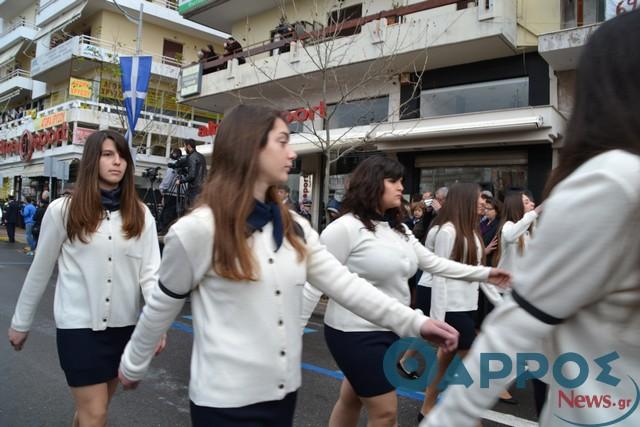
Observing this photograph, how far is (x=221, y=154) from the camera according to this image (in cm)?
195

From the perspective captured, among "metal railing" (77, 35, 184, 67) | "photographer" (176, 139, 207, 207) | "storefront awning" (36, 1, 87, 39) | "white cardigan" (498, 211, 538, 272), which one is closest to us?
"white cardigan" (498, 211, 538, 272)

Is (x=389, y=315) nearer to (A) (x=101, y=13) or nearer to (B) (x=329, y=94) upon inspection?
(B) (x=329, y=94)

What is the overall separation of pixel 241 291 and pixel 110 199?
145 cm

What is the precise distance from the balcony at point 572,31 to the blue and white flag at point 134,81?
847cm

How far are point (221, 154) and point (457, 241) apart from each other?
2708 mm

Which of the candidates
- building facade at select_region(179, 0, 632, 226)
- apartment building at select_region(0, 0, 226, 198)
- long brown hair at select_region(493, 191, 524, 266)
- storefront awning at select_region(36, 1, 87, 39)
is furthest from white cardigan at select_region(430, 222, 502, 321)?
storefront awning at select_region(36, 1, 87, 39)

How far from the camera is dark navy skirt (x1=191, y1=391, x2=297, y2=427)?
1.78 m

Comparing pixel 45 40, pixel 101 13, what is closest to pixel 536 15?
pixel 101 13

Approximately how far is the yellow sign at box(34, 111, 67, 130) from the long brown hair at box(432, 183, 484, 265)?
91.7 feet

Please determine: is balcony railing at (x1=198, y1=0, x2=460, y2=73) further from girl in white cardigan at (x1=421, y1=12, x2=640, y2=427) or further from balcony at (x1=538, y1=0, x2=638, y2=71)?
girl in white cardigan at (x1=421, y1=12, x2=640, y2=427)

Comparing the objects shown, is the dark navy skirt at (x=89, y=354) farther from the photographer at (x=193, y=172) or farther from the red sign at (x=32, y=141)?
the red sign at (x=32, y=141)

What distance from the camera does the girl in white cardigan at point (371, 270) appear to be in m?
2.70

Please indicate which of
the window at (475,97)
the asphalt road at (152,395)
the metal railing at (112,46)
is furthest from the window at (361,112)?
the metal railing at (112,46)

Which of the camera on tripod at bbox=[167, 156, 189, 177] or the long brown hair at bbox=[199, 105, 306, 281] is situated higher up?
the camera on tripod at bbox=[167, 156, 189, 177]
